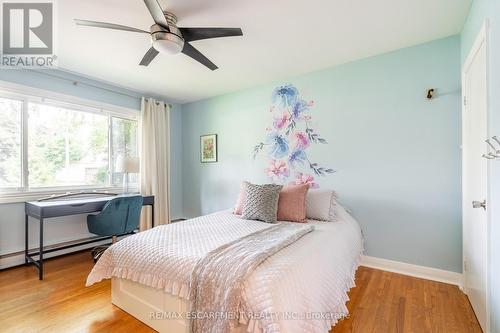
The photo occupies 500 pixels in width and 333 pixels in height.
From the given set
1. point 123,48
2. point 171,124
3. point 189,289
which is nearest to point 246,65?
point 123,48

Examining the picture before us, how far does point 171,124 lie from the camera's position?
454cm

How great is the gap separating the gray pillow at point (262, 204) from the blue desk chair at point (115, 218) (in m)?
1.51

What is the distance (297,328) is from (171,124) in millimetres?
4126

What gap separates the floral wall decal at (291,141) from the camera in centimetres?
317

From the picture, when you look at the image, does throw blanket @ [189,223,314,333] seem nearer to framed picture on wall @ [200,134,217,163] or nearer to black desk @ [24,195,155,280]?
black desk @ [24,195,155,280]

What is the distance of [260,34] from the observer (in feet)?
7.55

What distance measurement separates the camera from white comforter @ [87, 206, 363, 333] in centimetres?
117

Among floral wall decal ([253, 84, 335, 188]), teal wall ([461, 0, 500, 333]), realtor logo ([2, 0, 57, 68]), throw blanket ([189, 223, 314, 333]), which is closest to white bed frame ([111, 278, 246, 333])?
throw blanket ([189, 223, 314, 333])

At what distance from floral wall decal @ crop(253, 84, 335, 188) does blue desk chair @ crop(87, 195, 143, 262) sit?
1.90 m

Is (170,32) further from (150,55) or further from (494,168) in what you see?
(494,168)

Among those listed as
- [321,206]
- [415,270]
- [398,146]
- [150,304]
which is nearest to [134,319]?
[150,304]

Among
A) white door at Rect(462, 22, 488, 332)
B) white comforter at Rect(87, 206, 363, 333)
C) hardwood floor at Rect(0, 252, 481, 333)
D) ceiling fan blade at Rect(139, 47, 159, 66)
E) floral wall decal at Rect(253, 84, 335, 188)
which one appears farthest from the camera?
floral wall decal at Rect(253, 84, 335, 188)

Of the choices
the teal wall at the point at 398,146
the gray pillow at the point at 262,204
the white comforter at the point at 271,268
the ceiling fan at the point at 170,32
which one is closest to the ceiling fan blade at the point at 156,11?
the ceiling fan at the point at 170,32

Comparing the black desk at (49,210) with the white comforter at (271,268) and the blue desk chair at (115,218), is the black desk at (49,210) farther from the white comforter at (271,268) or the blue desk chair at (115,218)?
the white comforter at (271,268)
